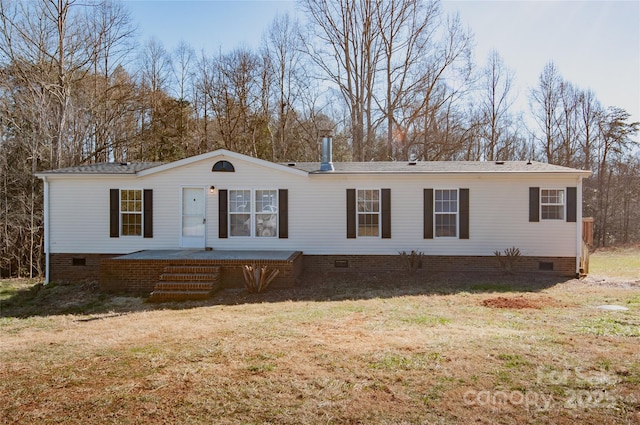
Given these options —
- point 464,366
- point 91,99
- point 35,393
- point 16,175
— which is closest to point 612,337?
point 464,366

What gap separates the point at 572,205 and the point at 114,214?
1338 cm

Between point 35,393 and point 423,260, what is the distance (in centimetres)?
1026

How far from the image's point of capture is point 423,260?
1239cm

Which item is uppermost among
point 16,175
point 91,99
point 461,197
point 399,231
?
point 91,99

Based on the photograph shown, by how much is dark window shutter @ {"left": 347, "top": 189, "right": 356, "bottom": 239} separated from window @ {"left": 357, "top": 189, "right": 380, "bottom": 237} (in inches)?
6.8

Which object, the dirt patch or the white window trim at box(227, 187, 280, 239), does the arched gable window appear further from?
the dirt patch

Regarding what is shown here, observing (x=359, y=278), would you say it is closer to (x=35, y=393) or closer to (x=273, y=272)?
(x=273, y=272)

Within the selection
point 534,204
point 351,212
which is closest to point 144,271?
point 351,212

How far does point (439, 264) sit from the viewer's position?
12375mm

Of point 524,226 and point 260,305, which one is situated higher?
point 524,226

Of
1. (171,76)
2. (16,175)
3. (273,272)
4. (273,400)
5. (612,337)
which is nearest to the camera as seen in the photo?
(273,400)

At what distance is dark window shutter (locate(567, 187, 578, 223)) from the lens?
39.2 ft

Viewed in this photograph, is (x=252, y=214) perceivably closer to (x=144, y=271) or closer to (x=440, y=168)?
(x=144, y=271)

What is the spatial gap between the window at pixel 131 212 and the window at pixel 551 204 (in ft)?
38.9
